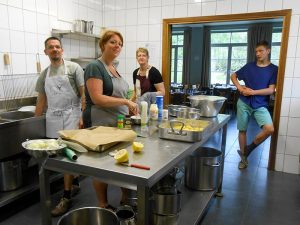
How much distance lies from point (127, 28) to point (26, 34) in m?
1.42

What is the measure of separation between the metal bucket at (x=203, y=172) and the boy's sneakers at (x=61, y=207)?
1027 millimetres

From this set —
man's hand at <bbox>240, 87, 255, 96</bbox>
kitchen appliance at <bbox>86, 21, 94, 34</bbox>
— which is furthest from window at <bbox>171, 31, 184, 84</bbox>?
man's hand at <bbox>240, 87, 255, 96</bbox>

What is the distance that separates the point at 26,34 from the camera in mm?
2684

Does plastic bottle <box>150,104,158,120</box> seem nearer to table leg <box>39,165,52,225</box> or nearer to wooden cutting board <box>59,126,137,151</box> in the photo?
wooden cutting board <box>59,126,137,151</box>

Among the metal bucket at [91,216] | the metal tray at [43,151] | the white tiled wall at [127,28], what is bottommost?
the metal bucket at [91,216]

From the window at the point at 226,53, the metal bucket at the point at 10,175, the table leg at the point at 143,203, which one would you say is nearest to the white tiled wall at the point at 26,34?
the metal bucket at the point at 10,175

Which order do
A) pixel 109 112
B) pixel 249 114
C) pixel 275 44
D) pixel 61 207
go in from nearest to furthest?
1. pixel 109 112
2. pixel 61 207
3. pixel 249 114
4. pixel 275 44

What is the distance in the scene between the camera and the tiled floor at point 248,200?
6.95ft

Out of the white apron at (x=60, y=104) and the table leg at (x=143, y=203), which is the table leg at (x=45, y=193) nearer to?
the table leg at (x=143, y=203)

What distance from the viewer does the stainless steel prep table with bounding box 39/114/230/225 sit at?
1061 millimetres

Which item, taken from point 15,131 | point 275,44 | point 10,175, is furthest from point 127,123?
point 275,44

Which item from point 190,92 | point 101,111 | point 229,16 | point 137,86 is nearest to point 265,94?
point 229,16

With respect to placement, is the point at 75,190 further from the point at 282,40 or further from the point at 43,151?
the point at 282,40

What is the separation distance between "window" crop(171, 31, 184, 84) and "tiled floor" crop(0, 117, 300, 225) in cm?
624
